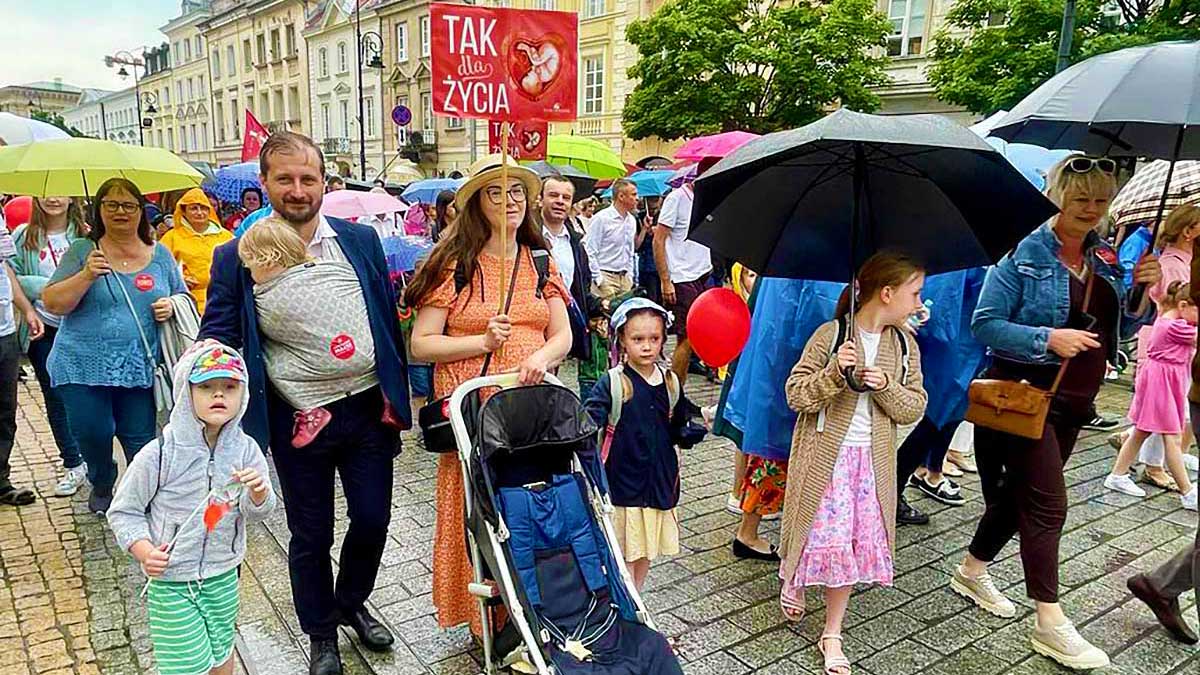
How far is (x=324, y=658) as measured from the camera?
2.88m

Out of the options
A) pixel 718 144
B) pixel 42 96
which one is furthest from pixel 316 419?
pixel 42 96

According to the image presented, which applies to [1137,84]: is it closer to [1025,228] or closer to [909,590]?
[1025,228]

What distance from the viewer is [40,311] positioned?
4.67 metres

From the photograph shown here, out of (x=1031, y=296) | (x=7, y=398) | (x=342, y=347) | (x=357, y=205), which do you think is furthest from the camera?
(x=357, y=205)

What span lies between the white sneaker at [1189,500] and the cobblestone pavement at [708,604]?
2.1 inches

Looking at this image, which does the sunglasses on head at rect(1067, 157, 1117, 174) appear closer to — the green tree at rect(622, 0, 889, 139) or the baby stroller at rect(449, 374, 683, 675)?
the baby stroller at rect(449, 374, 683, 675)

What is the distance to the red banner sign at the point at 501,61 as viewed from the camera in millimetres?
2785

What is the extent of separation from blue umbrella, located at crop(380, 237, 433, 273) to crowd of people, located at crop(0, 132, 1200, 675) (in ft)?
10.2

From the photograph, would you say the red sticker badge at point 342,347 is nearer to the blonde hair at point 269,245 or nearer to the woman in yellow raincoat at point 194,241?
the blonde hair at point 269,245

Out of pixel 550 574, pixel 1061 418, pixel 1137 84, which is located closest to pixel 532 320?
pixel 550 574

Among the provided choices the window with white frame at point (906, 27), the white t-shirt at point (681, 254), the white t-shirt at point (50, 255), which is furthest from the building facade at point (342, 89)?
the white t-shirt at point (50, 255)

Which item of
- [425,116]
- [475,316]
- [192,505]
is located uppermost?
[425,116]

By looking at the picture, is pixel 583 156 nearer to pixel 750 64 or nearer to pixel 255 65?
pixel 750 64

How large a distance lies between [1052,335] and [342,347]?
266cm
